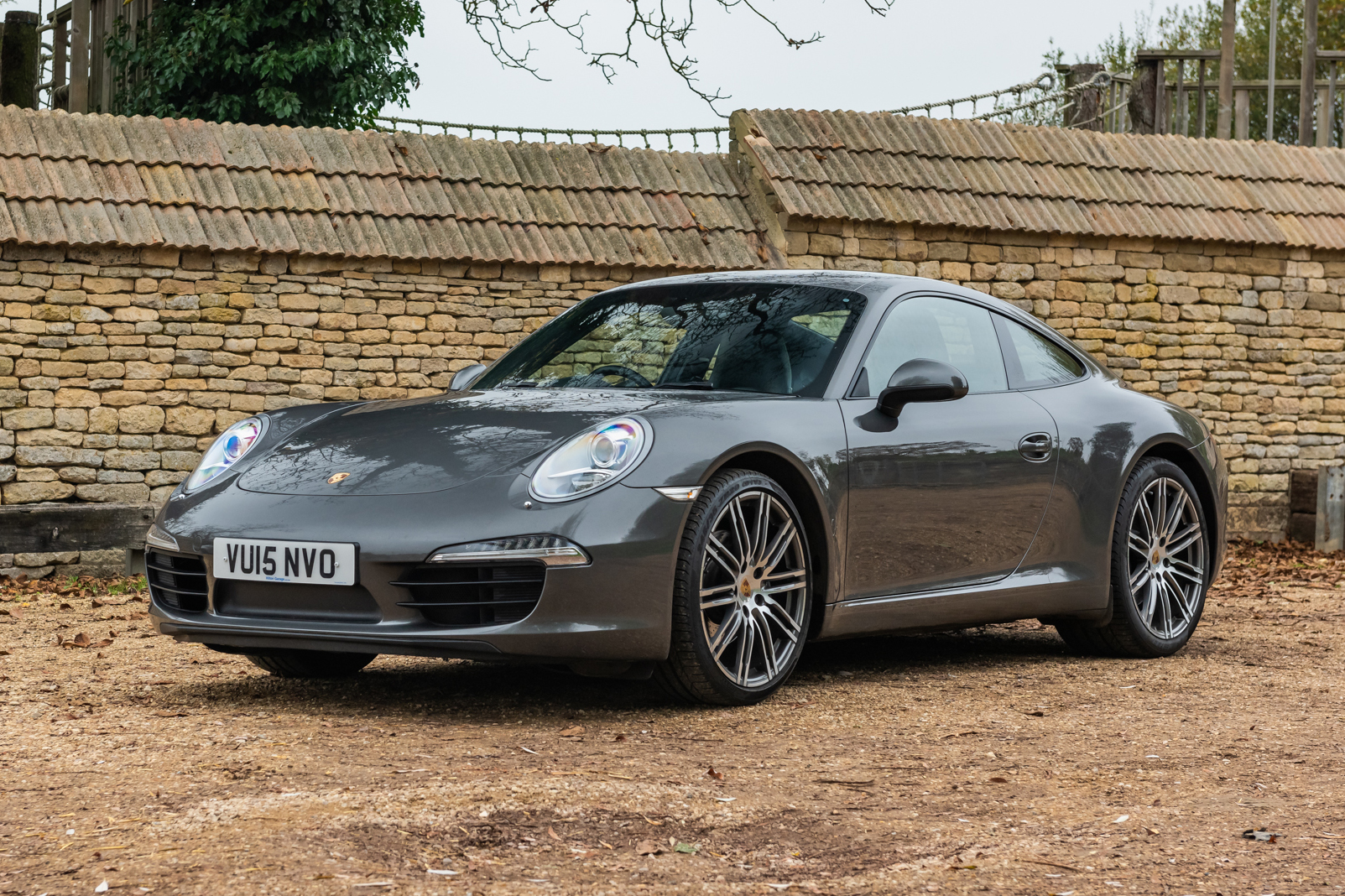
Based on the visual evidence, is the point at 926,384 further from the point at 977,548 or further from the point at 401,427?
the point at 401,427

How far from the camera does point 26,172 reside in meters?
10.5

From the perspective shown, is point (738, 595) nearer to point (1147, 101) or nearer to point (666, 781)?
point (666, 781)

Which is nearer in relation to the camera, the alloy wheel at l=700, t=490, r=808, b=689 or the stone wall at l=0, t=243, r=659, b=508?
the alloy wheel at l=700, t=490, r=808, b=689

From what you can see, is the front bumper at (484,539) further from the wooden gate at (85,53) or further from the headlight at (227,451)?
the wooden gate at (85,53)

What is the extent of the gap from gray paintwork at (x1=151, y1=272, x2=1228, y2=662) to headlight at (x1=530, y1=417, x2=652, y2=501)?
4cm

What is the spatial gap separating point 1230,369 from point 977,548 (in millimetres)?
9552

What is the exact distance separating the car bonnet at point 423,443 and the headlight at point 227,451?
0.58ft

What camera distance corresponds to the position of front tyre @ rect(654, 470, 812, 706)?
15.3 feet

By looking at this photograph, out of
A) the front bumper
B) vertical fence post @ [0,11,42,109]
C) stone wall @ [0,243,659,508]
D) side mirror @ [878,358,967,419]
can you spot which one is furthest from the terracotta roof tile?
vertical fence post @ [0,11,42,109]

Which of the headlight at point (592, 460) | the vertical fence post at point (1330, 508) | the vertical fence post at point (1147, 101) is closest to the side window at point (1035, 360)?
the headlight at point (592, 460)

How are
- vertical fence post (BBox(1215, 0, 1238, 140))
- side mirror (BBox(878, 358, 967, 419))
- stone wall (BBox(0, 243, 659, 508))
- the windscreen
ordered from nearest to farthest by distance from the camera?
side mirror (BBox(878, 358, 967, 419))
the windscreen
stone wall (BBox(0, 243, 659, 508))
vertical fence post (BBox(1215, 0, 1238, 140))

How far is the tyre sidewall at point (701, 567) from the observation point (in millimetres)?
4645

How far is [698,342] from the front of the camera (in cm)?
557

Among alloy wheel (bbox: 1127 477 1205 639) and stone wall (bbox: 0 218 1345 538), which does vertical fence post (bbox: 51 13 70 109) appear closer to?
stone wall (bbox: 0 218 1345 538)
